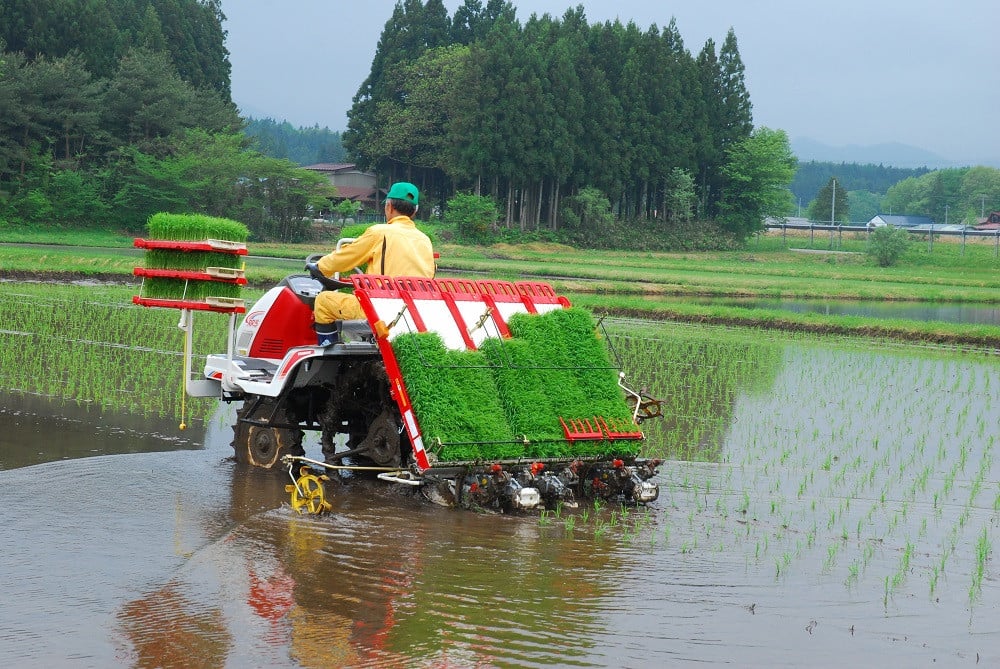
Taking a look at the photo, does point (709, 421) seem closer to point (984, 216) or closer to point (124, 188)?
point (124, 188)

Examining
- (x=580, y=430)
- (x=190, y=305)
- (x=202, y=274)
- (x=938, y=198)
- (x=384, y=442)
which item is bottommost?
(x=384, y=442)

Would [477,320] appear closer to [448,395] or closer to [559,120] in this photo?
[448,395]

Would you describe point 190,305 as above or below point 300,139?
below

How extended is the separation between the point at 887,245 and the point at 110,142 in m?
40.0

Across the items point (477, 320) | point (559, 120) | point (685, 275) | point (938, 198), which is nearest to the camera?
point (477, 320)

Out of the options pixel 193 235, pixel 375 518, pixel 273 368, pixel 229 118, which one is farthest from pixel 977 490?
pixel 229 118

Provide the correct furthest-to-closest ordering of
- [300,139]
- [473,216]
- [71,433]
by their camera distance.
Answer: [300,139] → [473,216] → [71,433]

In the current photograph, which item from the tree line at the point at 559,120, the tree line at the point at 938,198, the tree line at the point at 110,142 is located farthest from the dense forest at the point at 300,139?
the tree line at the point at 110,142

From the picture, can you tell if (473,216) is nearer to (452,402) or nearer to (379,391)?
(379,391)

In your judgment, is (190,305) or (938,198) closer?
(190,305)

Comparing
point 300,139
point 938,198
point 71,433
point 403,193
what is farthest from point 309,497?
point 300,139

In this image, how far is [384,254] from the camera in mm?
7297

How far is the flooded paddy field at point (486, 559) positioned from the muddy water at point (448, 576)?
16mm

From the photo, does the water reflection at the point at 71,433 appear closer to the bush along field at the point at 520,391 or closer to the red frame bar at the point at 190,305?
the red frame bar at the point at 190,305
